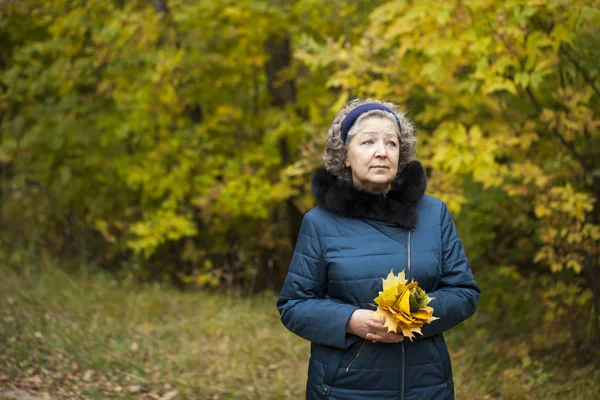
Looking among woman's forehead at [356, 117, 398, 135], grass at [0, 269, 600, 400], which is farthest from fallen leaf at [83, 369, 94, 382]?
woman's forehead at [356, 117, 398, 135]

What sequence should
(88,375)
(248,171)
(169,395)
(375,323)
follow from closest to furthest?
(375,323), (169,395), (88,375), (248,171)

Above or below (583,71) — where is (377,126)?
below

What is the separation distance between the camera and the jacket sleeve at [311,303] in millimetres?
2439

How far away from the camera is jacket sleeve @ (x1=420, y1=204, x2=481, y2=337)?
2449 mm

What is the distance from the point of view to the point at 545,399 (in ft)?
15.9

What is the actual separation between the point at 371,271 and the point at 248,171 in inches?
240

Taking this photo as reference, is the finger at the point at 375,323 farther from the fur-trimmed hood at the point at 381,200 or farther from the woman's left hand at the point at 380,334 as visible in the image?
the fur-trimmed hood at the point at 381,200

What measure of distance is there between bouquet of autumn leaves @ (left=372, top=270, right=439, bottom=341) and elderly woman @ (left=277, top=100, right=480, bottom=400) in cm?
10

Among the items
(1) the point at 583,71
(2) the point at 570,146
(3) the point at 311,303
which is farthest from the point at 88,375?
(1) the point at 583,71

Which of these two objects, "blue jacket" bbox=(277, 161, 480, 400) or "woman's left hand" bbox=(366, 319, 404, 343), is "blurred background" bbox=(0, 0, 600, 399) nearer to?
"blue jacket" bbox=(277, 161, 480, 400)

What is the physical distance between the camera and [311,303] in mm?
2512

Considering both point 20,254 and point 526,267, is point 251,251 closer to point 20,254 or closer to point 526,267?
point 20,254

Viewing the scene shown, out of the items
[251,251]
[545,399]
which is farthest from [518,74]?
[251,251]

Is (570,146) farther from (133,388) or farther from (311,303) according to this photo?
(133,388)
